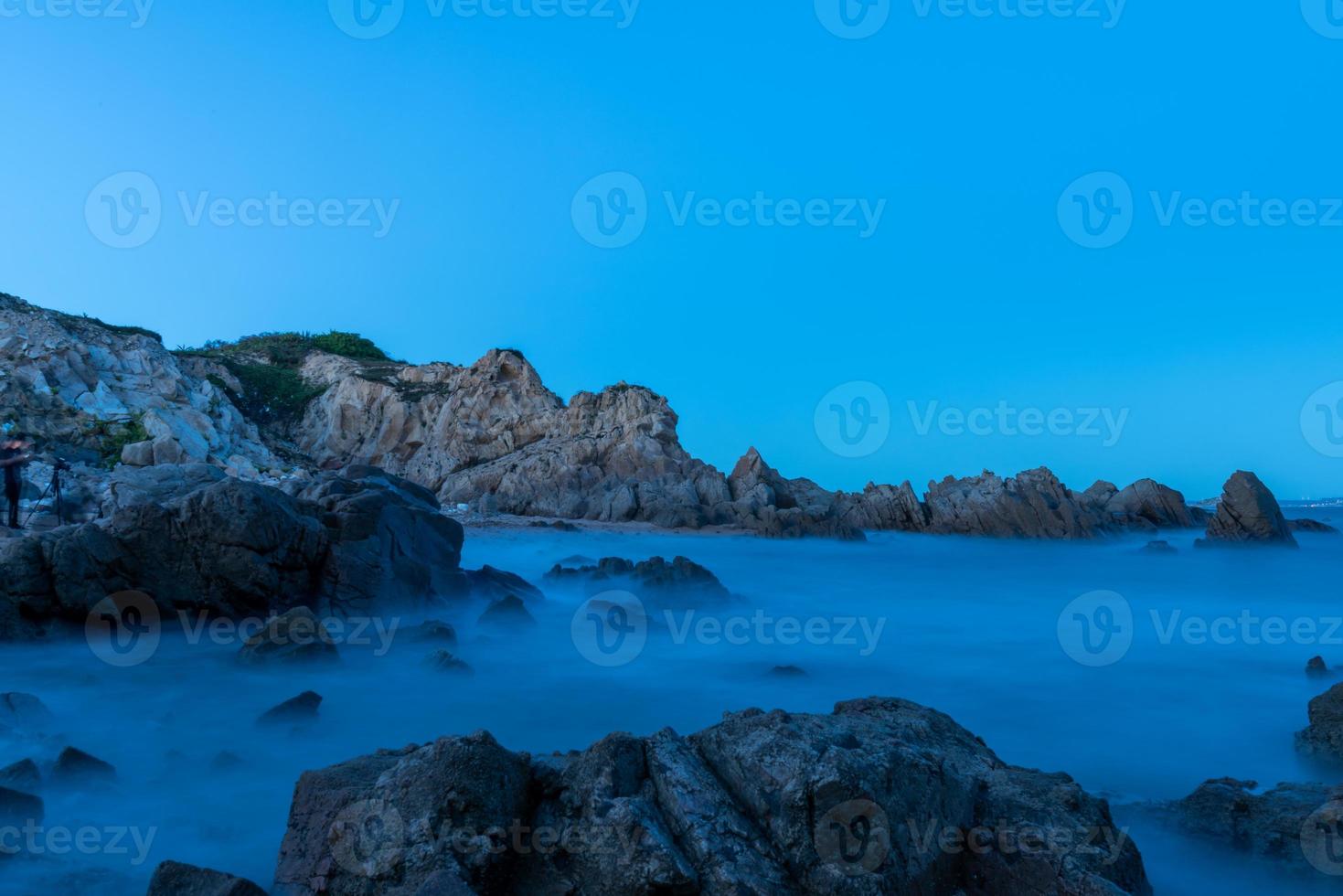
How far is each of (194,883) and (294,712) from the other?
303cm

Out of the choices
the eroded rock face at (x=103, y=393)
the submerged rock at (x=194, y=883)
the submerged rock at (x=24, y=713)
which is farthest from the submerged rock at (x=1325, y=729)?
the eroded rock face at (x=103, y=393)

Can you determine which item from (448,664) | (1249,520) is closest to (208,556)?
(448,664)

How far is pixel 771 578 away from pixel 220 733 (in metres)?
→ 13.1

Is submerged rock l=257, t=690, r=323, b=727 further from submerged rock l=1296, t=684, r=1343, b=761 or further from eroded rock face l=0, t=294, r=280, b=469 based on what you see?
eroded rock face l=0, t=294, r=280, b=469

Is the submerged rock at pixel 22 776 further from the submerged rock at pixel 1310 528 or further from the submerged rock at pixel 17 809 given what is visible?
the submerged rock at pixel 1310 528

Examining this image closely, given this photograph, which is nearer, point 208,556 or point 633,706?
point 633,706

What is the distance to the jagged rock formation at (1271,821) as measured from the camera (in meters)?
3.95

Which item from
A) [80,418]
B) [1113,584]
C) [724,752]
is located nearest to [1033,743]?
[724,752]

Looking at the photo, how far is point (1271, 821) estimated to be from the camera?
13.9 ft

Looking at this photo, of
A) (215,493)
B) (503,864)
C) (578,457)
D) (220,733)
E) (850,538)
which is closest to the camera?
(503,864)

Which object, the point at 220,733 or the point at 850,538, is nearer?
the point at 220,733

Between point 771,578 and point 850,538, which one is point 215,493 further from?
point 850,538

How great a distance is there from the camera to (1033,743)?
6.47 meters

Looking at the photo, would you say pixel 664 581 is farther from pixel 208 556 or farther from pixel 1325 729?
pixel 1325 729
